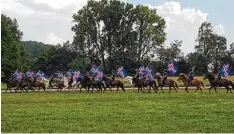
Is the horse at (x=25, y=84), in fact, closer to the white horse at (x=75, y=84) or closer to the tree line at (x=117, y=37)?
the white horse at (x=75, y=84)

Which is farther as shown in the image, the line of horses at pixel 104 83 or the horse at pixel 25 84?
the horse at pixel 25 84

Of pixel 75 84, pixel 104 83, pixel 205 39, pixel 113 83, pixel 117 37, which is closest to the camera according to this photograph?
pixel 113 83

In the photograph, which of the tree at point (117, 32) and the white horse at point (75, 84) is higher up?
the tree at point (117, 32)

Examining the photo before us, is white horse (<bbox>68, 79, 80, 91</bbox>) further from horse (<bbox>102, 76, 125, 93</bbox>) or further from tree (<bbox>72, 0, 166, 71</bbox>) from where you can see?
tree (<bbox>72, 0, 166, 71</bbox>)

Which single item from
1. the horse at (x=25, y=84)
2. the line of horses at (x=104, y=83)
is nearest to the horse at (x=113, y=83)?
the line of horses at (x=104, y=83)

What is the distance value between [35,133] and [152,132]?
300cm

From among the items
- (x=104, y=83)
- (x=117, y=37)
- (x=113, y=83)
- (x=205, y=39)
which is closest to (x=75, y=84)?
(x=104, y=83)

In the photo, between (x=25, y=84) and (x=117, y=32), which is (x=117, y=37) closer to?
(x=117, y=32)

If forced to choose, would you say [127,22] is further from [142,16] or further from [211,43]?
[211,43]

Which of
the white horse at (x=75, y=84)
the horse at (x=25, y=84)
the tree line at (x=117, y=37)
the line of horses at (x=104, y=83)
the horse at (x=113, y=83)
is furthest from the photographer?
the tree line at (x=117, y=37)

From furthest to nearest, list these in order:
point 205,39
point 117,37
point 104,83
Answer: point 205,39 < point 117,37 < point 104,83

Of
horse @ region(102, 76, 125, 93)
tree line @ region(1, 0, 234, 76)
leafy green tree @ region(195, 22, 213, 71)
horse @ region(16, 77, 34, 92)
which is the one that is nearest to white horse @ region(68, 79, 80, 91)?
horse @ region(16, 77, 34, 92)

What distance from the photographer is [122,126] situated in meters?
12.5

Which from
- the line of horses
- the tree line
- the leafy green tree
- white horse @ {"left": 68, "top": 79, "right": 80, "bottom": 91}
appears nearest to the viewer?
the line of horses
